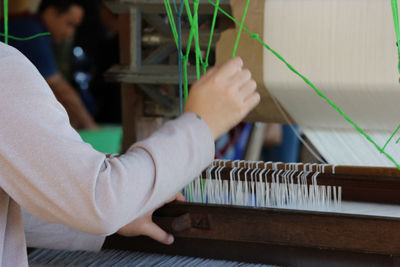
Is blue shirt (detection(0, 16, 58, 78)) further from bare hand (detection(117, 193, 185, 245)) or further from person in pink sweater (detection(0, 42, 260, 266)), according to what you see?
person in pink sweater (detection(0, 42, 260, 266))

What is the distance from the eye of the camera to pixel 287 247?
3.44 ft

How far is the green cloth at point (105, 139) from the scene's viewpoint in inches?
137

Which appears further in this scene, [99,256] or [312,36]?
[312,36]

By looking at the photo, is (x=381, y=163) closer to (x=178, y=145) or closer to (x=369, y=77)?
(x=369, y=77)

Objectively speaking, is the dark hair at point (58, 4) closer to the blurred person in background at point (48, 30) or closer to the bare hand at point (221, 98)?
the blurred person in background at point (48, 30)

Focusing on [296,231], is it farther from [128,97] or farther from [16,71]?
[128,97]

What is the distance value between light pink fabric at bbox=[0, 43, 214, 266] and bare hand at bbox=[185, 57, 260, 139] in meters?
0.07

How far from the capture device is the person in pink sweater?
753 mm

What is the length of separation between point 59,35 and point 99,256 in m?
2.34

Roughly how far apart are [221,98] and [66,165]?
0.82ft

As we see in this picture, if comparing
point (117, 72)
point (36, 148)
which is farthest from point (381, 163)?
point (36, 148)

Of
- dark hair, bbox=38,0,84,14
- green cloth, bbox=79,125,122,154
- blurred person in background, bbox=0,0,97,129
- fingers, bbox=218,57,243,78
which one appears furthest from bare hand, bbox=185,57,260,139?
green cloth, bbox=79,125,122,154

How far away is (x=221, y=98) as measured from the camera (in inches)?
34.4

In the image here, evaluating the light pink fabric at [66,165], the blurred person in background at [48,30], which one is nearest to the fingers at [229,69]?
the light pink fabric at [66,165]
